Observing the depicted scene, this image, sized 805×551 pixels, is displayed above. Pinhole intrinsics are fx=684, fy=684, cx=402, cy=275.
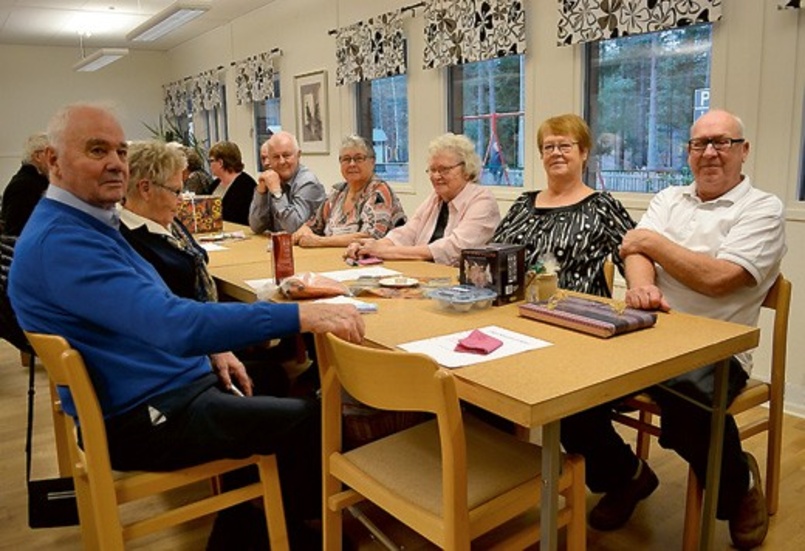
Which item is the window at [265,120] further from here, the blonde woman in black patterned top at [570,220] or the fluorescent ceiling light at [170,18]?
the blonde woman in black patterned top at [570,220]

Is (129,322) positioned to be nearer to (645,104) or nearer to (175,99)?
(645,104)

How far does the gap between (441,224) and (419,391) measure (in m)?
1.81

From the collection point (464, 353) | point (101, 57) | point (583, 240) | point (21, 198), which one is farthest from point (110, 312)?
point (101, 57)

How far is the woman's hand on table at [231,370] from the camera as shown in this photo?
1.91 meters

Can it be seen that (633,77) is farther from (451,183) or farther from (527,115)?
(451,183)

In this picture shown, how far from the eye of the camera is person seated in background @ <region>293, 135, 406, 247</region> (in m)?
3.22

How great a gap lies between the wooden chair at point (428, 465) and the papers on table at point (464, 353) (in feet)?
0.49

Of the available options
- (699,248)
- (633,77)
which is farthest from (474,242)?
(633,77)

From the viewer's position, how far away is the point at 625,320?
61.6 inches

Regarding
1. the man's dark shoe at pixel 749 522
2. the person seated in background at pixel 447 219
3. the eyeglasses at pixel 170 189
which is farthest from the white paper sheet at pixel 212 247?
the man's dark shoe at pixel 749 522

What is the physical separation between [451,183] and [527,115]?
1.53 metres

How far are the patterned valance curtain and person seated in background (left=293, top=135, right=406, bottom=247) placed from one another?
1.86 meters

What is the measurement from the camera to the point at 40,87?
27.5 feet

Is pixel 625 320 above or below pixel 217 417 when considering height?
above
